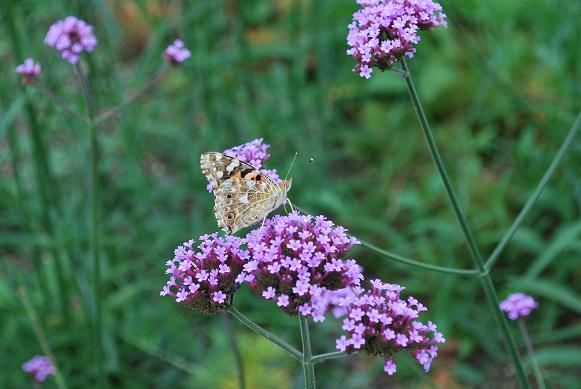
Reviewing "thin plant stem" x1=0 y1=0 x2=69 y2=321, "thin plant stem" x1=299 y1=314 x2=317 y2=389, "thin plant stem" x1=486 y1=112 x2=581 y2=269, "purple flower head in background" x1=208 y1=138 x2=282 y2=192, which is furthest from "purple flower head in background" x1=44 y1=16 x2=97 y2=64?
"thin plant stem" x1=486 y1=112 x2=581 y2=269

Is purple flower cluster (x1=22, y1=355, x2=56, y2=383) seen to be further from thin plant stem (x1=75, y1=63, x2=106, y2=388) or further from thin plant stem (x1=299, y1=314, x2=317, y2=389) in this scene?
thin plant stem (x1=299, y1=314, x2=317, y2=389)

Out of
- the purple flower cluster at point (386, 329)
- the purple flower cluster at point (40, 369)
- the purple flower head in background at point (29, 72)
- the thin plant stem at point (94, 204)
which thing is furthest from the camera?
the purple flower cluster at point (40, 369)

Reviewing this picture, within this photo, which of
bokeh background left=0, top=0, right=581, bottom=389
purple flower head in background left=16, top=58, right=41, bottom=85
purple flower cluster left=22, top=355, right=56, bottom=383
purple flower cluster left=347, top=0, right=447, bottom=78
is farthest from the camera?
bokeh background left=0, top=0, right=581, bottom=389

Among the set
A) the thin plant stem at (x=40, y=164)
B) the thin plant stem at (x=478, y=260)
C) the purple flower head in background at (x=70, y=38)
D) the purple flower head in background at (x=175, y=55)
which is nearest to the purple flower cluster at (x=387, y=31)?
the thin plant stem at (x=478, y=260)

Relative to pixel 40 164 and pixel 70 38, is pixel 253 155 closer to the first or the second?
pixel 70 38

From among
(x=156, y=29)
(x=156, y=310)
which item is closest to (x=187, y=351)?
(x=156, y=310)

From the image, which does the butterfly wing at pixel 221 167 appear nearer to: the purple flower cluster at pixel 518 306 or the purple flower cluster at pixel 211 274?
the purple flower cluster at pixel 211 274

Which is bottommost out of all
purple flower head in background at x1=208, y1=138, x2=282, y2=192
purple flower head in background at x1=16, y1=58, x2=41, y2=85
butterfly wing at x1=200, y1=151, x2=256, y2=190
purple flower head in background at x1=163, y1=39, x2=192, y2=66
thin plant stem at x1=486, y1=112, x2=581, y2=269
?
thin plant stem at x1=486, y1=112, x2=581, y2=269

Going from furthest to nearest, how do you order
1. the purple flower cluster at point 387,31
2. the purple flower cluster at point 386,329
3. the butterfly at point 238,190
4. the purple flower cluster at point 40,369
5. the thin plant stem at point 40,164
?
the purple flower cluster at point 40,369, the thin plant stem at point 40,164, the butterfly at point 238,190, the purple flower cluster at point 387,31, the purple flower cluster at point 386,329
